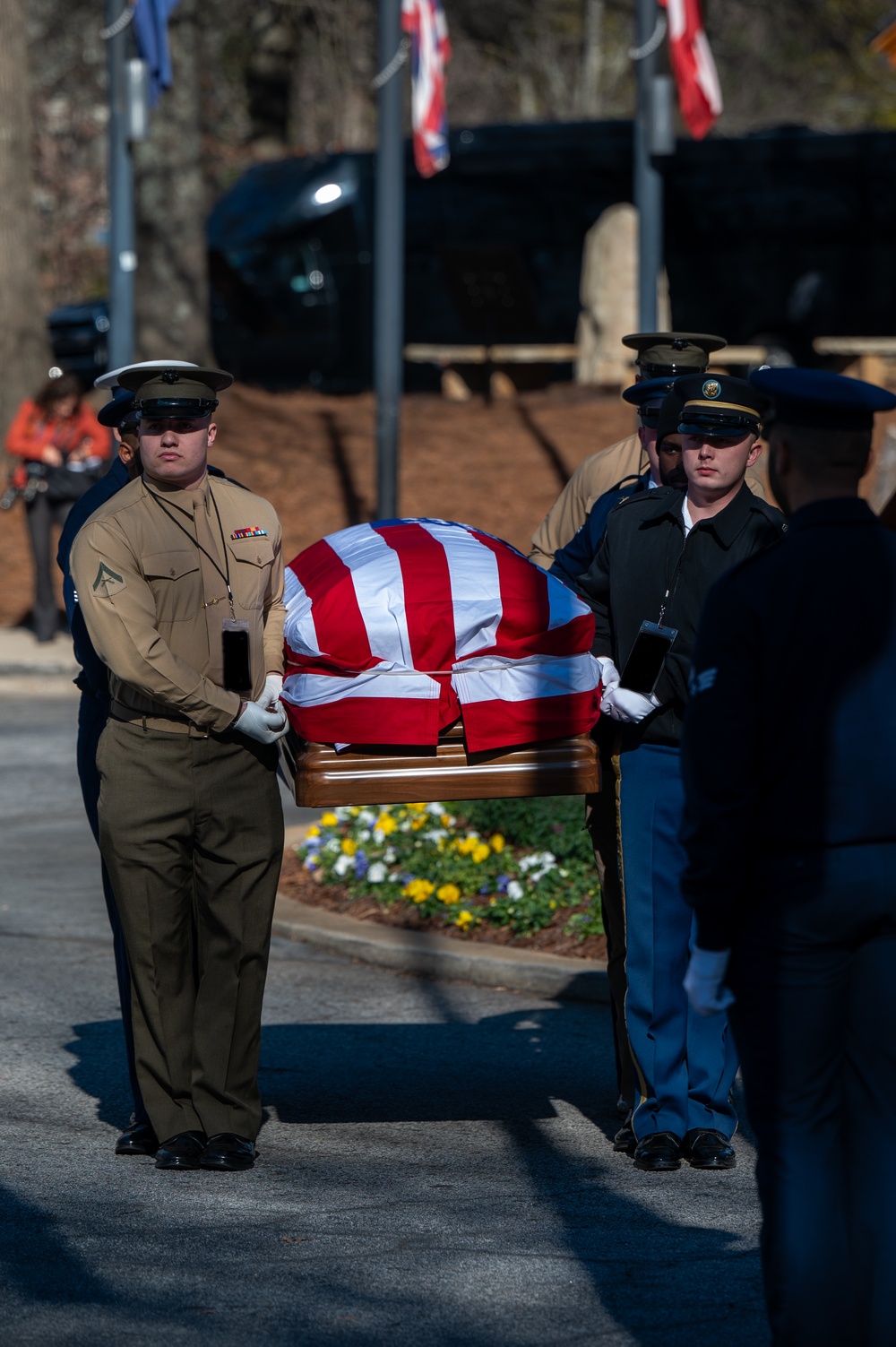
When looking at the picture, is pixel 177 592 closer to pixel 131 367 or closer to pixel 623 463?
pixel 131 367

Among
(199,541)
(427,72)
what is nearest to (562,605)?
(199,541)

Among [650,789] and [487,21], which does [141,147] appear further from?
[650,789]

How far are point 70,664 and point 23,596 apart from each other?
323 cm

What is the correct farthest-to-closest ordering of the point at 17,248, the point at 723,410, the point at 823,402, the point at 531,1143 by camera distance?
1. the point at 17,248
2. the point at 531,1143
3. the point at 723,410
4. the point at 823,402

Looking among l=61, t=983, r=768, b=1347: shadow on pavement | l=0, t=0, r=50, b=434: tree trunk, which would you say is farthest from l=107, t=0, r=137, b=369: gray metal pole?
l=61, t=983, r=768, b=1347: shadow on pavement

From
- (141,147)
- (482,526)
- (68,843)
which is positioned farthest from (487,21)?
(68,843)

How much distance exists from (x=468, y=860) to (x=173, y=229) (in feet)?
50.5

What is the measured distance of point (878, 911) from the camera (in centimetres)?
343

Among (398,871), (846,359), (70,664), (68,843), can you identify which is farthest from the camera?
(846,359)

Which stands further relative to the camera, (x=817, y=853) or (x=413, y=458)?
(x=413, y=458)

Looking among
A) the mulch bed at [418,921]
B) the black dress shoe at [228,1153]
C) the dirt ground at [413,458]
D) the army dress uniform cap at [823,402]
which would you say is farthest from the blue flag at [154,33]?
the army dress uniform cap at [823,402]

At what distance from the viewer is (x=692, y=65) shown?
16062mm

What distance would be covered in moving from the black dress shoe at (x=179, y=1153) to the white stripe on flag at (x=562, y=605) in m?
1.69

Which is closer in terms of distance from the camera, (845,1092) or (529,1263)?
(845,1092)
